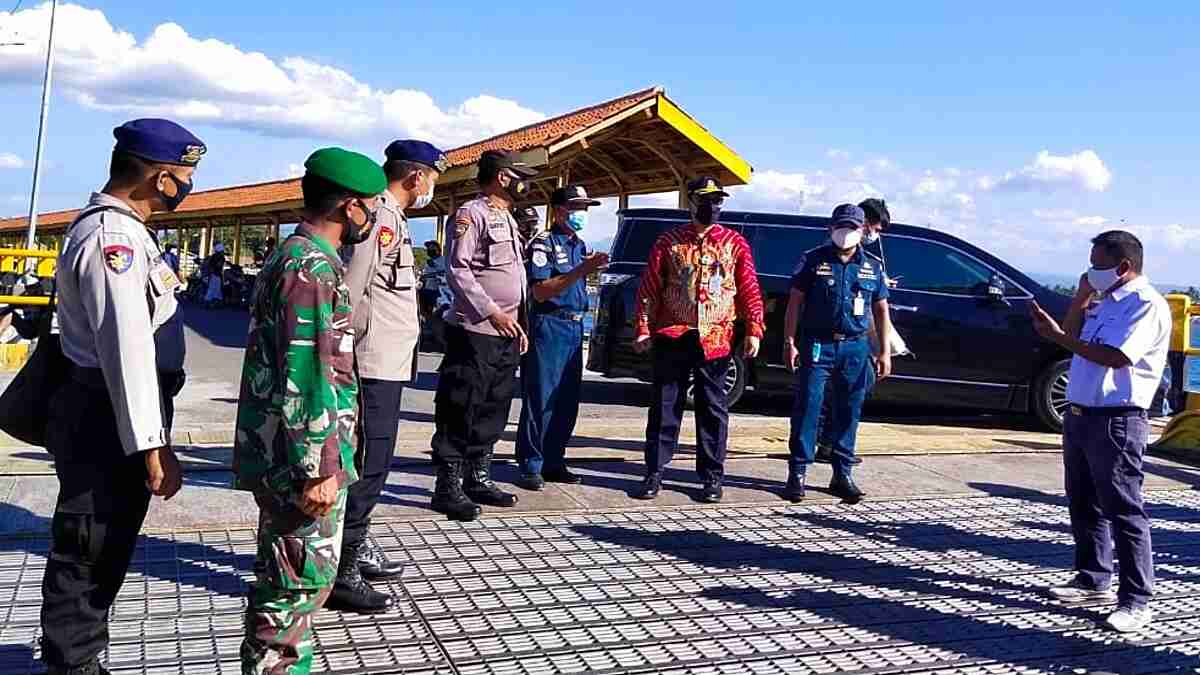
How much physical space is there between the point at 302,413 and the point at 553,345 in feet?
11.4

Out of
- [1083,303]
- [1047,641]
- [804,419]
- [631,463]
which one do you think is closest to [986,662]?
[1047,641]

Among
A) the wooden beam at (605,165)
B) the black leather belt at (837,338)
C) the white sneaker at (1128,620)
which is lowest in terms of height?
the white sneaker at (1128,620)

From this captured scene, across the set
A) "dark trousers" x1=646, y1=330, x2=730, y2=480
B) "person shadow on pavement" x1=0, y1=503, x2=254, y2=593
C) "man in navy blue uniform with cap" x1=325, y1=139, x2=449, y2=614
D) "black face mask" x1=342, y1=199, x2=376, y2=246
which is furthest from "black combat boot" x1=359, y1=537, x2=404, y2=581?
"dark trousers" x1=646, y1=330, x2=730, y2=480

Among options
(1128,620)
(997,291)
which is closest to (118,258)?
(1128,620)

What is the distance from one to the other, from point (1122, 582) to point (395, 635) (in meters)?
2.97

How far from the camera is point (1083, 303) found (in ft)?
16.3

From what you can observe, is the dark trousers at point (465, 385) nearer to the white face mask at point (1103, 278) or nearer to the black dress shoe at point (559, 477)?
the black dress shoe at point (559, 477)

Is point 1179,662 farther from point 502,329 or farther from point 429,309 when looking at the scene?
point 429,309

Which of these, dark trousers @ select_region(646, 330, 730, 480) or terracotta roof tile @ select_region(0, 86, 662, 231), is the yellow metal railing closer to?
terracotta roof tile @ select_region(0, 86, 662, 231)

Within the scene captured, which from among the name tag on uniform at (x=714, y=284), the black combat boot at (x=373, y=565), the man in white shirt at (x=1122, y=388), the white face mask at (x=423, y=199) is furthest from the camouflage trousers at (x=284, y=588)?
the name tag on uniform at (x=714, y=284)

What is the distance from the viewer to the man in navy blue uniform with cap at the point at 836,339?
616 cm

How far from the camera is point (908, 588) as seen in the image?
471cm

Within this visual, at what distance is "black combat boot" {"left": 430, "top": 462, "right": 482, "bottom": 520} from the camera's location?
5.40 m

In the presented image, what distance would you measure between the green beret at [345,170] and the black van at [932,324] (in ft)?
22.4
